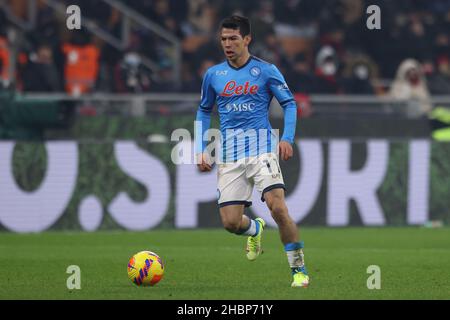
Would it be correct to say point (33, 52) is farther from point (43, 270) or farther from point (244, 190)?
point (244, 190)

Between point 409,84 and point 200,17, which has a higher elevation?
point 200,17

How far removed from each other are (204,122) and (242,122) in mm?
477

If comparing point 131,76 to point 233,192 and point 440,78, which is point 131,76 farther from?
point 233,192

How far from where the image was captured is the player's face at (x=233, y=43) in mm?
10164

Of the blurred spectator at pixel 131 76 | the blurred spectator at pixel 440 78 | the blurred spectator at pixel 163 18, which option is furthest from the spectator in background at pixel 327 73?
the blurred spectator at pixel 131 76

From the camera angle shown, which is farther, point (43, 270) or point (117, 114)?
point (117, 114)

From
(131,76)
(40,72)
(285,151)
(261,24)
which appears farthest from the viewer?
(261,24)

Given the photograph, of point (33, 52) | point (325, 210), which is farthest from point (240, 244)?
point (33, 52)

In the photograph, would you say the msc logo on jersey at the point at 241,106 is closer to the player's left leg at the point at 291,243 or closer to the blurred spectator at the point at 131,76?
the player's left leg at the point at 291,243

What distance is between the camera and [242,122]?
1034 cm

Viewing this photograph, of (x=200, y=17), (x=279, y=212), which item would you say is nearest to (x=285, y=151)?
(x=279, y=212)

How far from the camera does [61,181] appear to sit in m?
17.0

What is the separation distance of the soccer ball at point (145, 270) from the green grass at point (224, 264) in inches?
3.7

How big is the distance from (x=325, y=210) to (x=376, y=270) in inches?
251
